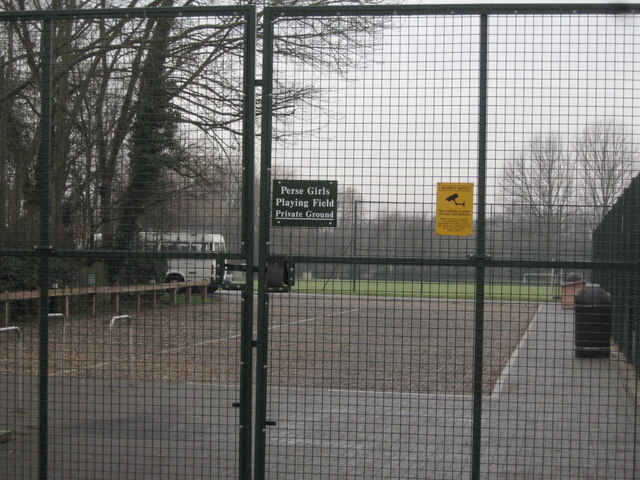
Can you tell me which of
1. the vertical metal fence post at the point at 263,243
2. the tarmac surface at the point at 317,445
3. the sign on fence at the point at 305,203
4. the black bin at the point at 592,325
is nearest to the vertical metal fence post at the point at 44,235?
the tarmac surface at the point at 317,445

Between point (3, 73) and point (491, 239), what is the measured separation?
4.18 metres

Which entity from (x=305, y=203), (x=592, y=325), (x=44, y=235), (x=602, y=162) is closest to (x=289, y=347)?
(x=305, y=203)

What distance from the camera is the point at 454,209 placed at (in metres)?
4.49

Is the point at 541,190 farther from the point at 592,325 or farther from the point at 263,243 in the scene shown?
the point at 592,325

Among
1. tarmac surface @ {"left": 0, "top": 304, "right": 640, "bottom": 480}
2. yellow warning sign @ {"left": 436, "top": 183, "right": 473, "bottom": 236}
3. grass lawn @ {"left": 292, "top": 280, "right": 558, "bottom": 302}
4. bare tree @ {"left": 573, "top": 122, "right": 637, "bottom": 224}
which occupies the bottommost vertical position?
tarmac surface @ {"left": 0, "top": 304, "right": 640, "bottom": 480}

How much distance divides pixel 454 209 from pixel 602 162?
1058 millimetres

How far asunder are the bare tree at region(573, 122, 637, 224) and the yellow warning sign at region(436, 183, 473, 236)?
809 millimetres

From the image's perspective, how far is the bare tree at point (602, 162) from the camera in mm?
4527

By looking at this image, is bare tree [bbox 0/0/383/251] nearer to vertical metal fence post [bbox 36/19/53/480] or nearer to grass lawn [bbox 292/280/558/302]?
vertical metal fence post [bbox 36/19/53/480]

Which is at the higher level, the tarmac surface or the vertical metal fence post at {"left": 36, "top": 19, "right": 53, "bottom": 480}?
the vertical metal fence post at {"left": 36, "top": 19, "right": 53, "bottom": 480}

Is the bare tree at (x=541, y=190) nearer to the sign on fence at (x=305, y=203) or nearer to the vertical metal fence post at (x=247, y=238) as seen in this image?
the sign on fence at (x=305, y=203)

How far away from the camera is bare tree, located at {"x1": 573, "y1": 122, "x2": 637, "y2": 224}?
4.53 m

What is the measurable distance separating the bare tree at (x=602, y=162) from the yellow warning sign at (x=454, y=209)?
0.81 meters

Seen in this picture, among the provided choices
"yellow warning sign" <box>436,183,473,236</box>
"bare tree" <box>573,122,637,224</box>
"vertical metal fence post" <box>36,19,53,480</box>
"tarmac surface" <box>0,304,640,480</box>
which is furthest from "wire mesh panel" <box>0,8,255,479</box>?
"bare tree" <box>573,122,637,224</box>
